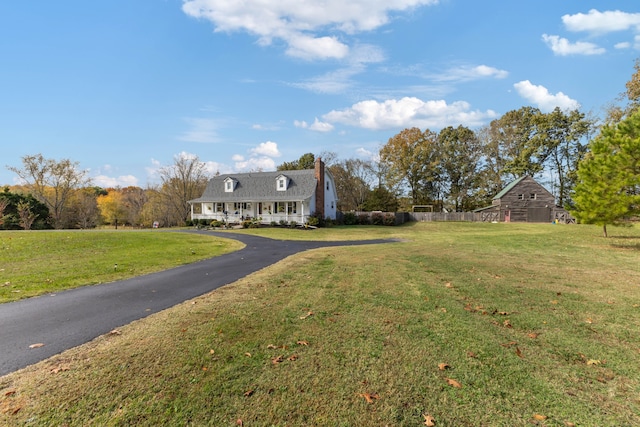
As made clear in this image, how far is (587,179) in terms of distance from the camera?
54.1ft

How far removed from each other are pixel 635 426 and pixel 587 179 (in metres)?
18.4

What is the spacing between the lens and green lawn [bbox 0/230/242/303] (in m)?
7.27

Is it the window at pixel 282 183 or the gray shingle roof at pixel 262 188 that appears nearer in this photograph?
the gray shingle roof at pixel 262 188

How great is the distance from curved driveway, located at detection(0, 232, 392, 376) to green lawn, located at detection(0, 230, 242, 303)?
83cm

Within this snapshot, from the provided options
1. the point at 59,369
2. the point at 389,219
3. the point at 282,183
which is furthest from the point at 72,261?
the point at 389,219

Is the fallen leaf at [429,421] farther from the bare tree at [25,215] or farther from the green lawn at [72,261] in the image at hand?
the bare tree at [25,215]

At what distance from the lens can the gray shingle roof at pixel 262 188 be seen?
34.0 m

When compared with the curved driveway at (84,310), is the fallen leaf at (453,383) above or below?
below

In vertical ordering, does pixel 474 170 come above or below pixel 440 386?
above

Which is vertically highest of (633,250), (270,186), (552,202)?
(270,186)

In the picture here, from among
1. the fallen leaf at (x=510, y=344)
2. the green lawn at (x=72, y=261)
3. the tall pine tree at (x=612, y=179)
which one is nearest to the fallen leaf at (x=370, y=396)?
the fallen leaf at (x=510, y=344)

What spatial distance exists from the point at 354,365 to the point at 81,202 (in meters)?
49.9

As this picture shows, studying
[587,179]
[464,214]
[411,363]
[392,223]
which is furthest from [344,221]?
[411,363]

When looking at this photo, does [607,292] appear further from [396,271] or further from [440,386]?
[440,386]
